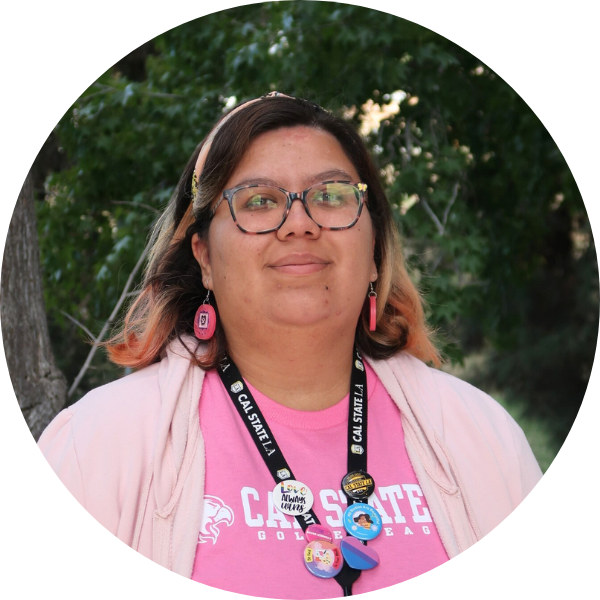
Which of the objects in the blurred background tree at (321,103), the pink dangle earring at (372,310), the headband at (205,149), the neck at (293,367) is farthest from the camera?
the blurred background tree at (321,103)

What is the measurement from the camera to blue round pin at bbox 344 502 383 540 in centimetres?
206

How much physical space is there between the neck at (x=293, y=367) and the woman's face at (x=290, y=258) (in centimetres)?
7

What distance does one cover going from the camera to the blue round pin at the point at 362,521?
2064 millimetres

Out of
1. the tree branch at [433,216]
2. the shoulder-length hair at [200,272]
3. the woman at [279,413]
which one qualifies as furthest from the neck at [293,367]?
the tree branch at [433,216]

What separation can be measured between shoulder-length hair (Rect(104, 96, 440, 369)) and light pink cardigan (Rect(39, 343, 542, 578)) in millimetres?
135

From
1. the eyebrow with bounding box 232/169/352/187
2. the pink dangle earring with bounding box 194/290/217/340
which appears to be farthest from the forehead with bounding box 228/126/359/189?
the pink dangle earring with bounding box 194/290/217/340

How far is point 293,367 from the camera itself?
2367 millimetres

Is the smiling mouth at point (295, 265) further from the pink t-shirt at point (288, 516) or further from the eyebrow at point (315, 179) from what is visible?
the pink t-shirt at point (288, 516)

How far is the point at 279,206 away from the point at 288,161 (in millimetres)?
173

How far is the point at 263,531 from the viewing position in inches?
80.1

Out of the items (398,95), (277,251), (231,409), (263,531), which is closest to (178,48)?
(398,95)

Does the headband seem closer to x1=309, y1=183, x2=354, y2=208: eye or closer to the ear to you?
the ear

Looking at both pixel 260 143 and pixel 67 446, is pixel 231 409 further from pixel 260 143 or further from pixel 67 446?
pixel 260 143

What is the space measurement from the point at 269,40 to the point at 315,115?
1406 mm
